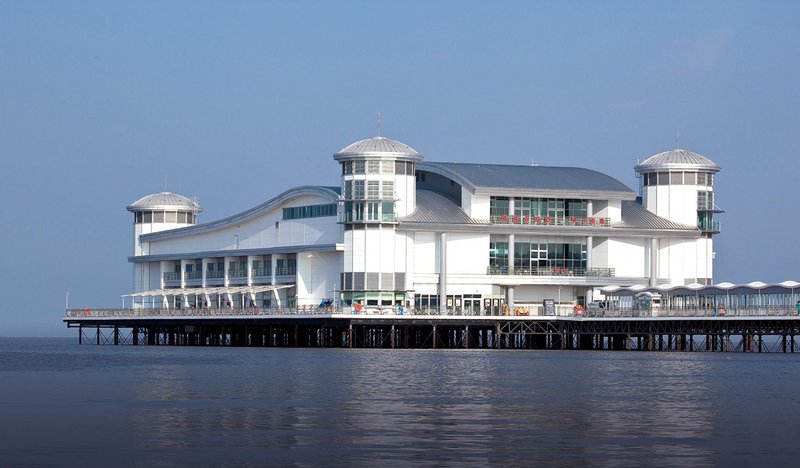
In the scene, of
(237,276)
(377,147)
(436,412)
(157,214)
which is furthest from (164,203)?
(436,412)

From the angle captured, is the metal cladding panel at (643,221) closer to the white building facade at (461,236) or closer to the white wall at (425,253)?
the white building facade at (461,236)

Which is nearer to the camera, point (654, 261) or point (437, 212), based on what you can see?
point (437, 212)

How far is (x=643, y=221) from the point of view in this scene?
13262 centimetres

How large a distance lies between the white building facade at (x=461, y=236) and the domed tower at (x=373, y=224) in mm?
95

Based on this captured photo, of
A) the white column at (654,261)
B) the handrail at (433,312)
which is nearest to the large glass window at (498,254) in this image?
the handrail at (433,312)

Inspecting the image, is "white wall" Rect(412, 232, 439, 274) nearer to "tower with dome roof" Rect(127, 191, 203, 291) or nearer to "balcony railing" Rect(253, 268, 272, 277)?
"balcony railing" Rect(253, 268, 272, 277)

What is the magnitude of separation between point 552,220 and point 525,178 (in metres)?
4.08

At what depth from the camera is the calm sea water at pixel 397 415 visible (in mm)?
41281

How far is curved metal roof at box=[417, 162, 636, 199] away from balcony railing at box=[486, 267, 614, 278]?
601cm

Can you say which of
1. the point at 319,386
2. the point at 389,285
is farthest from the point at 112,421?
the point at 389,285

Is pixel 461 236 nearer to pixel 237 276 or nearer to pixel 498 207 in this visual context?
pixel 498 207

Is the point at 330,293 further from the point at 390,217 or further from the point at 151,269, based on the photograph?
the point at 151,269

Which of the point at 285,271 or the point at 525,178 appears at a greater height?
the point at 525,178

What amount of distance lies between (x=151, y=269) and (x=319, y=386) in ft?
Answer: 284
